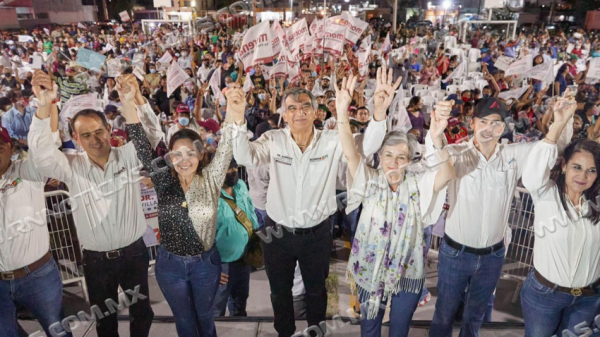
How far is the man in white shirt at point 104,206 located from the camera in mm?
2691

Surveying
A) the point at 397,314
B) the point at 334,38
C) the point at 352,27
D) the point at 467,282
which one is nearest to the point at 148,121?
the point at 397,314

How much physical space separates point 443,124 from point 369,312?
4.17 ft

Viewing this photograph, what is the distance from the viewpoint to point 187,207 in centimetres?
271

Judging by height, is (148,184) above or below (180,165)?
below

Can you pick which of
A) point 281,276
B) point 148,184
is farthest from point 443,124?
point 148,184

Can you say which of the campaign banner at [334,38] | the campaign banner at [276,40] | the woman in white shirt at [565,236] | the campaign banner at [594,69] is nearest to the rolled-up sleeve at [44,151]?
the woman in white shirt at [565,236]

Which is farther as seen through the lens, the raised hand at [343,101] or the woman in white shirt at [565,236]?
the raised hand at [343,101]

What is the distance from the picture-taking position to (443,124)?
2512 millimetres

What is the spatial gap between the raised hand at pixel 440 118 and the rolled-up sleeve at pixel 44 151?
89.8 inches

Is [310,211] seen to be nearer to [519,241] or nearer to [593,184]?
[593,184]

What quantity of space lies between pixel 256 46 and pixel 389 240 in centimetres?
496

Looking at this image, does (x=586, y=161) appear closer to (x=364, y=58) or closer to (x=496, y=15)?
(x=364, y=58)

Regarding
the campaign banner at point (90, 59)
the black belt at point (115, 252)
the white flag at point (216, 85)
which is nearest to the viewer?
the black belt at point (115, 252)

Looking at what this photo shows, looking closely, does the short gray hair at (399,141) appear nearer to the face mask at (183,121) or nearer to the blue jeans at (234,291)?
the blue jeans at (234,291)
